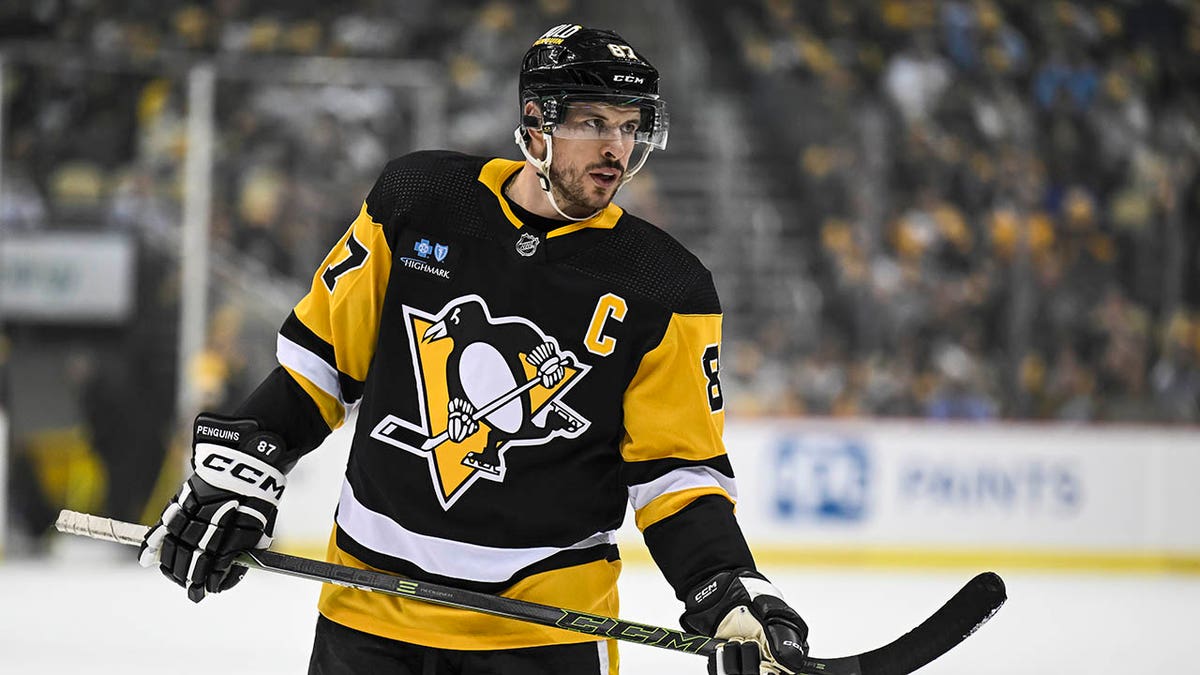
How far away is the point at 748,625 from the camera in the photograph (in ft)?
6.77


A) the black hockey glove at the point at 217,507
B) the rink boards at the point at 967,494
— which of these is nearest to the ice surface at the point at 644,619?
the rink boards at the point at 967,494

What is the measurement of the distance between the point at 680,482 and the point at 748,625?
23 cm

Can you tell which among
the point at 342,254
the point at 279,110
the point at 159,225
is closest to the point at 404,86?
the point at 279,110

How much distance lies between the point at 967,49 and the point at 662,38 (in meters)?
1.96

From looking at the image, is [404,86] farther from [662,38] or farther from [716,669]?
[716,669]

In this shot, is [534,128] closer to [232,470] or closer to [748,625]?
[232,470]

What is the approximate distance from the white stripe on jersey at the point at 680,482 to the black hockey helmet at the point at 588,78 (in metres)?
0.48

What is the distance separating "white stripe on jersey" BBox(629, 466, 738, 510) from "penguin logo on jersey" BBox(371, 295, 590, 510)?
5.0 inches

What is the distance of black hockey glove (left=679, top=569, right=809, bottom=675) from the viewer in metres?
2.02

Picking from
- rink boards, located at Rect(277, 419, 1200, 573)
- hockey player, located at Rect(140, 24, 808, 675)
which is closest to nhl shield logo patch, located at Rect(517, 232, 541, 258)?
hockey player, located at Rect(140, 24, 808, 675)

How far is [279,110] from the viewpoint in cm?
701

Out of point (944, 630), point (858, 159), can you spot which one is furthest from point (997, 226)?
point (944, 630)

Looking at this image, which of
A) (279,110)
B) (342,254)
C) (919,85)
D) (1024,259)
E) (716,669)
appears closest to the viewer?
(716,669)

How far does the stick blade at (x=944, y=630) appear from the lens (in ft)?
7.01
